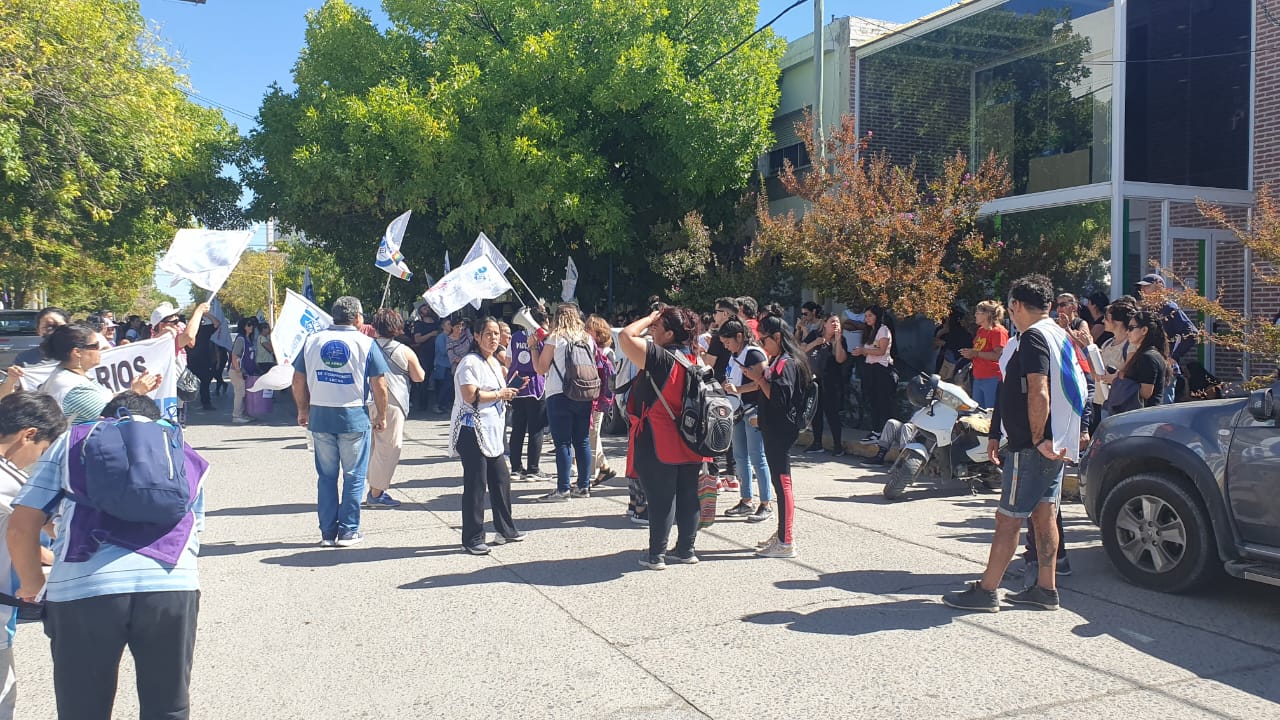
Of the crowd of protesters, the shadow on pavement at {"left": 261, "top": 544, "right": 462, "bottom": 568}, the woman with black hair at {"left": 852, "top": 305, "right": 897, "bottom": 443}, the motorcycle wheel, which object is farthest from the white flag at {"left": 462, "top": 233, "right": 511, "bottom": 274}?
the motorcycle wheel

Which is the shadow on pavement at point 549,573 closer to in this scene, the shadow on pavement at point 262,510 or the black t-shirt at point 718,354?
the black t-shirt at point 718,354

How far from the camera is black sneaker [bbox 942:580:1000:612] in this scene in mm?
5441

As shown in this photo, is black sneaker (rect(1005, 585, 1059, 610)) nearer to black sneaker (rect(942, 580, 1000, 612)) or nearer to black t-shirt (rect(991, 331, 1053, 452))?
black sneaker (rect(942, 580, 1000, 612))

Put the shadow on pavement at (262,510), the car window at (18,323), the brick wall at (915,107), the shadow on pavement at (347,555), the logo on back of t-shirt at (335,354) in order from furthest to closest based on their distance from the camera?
the car window at (18,323)
the brick wall at (915,107)
the shadow on pavement at (262,510)
the logo on back of t-shirt at (335,354)
the shadow on pavement at (347,555)

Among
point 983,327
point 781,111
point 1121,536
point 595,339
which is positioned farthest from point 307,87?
point 1121,536

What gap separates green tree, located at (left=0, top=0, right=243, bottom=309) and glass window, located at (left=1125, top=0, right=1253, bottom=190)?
15945mm

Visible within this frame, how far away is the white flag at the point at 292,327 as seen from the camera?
873 cm

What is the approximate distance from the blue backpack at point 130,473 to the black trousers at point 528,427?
6.70 m

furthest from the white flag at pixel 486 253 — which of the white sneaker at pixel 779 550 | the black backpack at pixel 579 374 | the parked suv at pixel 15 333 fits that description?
the parked suv at pixel 15 333

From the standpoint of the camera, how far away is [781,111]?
66.0 feet

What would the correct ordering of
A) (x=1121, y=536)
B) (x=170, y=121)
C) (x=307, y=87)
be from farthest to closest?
(x=307, y=87), (x=170, y=121), (x=1121, y=536)

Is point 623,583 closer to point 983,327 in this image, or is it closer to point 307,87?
point 983,327

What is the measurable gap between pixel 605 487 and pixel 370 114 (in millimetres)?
10891

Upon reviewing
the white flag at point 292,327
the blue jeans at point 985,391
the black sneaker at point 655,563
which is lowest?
the black sneaker at point 655,563
